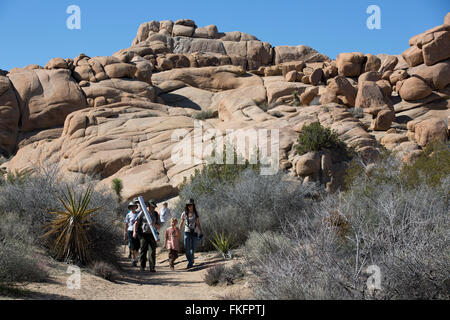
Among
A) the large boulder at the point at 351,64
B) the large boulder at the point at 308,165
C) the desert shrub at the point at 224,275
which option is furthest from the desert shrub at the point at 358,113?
the desert shrub at the point at 224,275

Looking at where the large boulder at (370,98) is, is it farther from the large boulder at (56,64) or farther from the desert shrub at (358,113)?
the large boulder at (56,64)

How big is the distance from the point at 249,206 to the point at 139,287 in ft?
18.4

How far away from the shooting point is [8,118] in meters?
31.9

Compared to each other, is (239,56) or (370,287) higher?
(239,56)

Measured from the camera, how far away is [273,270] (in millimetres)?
5938

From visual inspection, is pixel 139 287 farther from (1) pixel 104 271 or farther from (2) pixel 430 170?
(2) pixel 430 170

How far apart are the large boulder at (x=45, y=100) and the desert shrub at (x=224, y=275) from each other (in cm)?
2759

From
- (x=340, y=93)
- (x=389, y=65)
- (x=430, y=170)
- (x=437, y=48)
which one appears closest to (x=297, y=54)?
(x=389, y=65)

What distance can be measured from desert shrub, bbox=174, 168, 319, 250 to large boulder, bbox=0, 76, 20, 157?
75.0 feet

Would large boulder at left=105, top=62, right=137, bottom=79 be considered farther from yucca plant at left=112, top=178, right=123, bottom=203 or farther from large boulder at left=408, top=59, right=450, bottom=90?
large boulder at left=408, top=59, right=450, bottom=90

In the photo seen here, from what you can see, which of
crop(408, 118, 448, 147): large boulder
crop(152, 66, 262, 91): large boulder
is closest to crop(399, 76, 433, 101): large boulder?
crop(408, 118, 448, 147): large boulder
